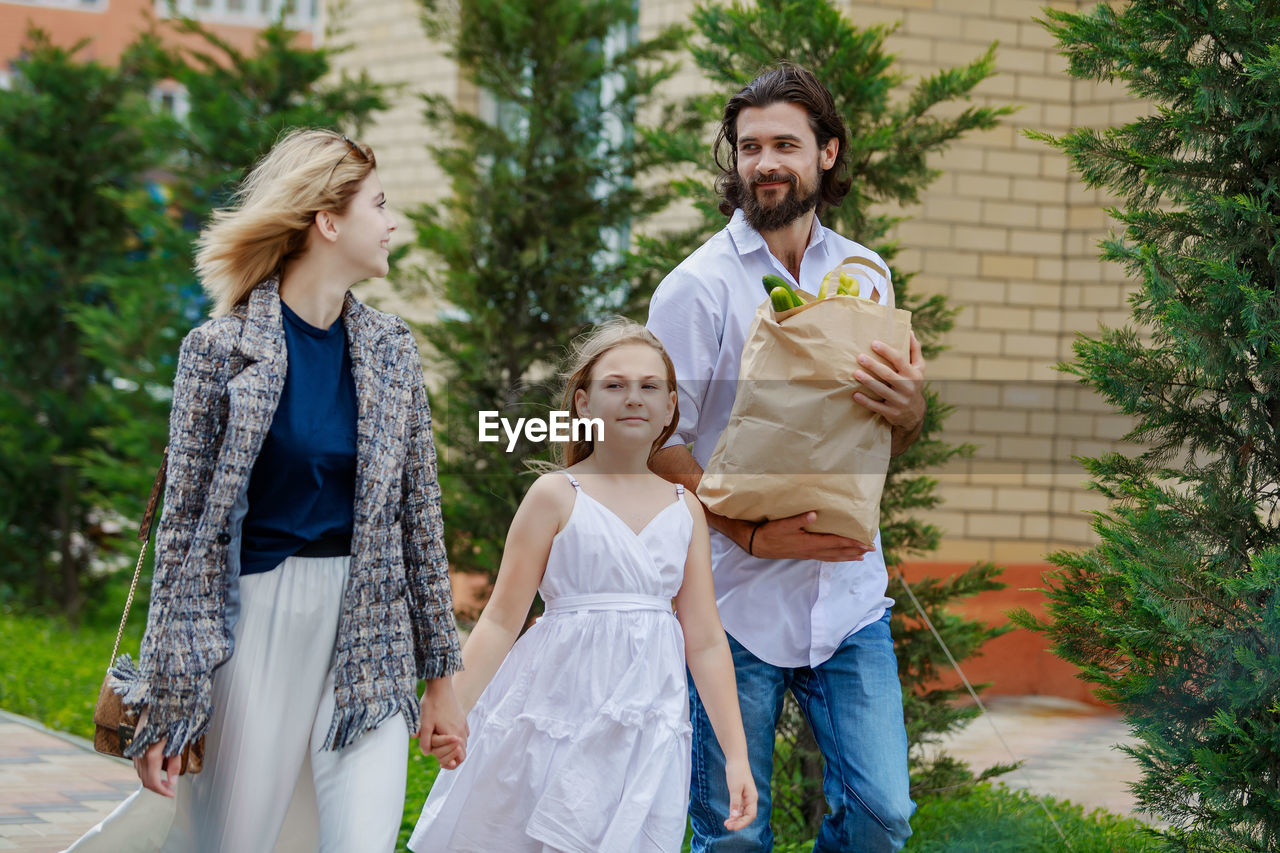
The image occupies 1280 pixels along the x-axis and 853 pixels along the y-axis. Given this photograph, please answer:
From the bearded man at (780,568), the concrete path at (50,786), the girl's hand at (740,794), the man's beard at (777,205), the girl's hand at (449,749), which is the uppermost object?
the man's beard at (777,205)

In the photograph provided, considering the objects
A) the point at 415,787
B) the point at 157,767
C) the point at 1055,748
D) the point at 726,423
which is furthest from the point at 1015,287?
the point at 157,767

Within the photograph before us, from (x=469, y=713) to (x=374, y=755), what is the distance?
1.21ft

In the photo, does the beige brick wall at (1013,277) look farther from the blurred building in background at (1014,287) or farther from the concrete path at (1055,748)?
the concrete path at (1055,748)

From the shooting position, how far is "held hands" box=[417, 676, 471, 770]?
9.62 ft

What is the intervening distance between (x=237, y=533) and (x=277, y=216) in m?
0.67

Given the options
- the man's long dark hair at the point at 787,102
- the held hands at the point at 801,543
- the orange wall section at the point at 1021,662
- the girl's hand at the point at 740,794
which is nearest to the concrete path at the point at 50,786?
the girl's hand at the point at 740,794

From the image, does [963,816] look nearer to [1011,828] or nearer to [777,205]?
[1011,828]

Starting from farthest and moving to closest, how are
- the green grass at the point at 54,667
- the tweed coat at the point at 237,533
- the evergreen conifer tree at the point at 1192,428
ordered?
the green grass at the point at 54,667 → the evergreen conifer tree at the point at 1192,428 → the tweed coat at the point at 237,533

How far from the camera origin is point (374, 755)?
2.78m

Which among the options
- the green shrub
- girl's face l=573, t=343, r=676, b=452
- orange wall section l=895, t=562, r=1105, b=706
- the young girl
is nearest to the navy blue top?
the young girl

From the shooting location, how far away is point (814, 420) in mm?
2953

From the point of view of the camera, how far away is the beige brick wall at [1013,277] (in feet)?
27.2

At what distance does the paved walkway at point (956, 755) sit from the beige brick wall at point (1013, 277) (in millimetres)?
1099

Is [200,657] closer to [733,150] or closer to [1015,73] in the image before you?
[733,150]
